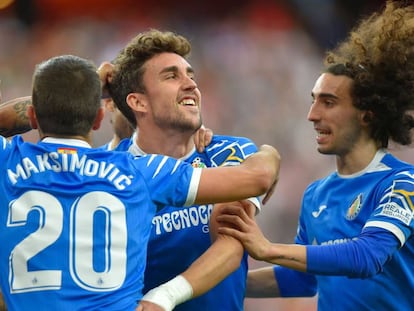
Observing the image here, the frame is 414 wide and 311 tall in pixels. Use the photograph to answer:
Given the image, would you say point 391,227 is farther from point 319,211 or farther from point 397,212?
point 319,211

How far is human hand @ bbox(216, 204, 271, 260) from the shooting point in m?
3.52

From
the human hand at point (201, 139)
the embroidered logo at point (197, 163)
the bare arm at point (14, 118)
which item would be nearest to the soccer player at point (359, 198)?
the embroidered logo at point (197, 163)

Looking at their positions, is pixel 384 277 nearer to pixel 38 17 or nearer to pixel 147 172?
pixel 147 172

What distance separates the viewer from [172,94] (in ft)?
13.1

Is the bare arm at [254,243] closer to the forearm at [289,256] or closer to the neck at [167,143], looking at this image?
the forearm at [289,256]

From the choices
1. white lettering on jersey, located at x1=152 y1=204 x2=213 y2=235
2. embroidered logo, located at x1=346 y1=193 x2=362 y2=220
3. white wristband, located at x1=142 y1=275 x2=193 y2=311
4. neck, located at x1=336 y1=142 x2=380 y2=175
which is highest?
neck, located at x1=336 y1=142 x2=380 y2=175

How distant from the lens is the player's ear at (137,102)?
412 cm

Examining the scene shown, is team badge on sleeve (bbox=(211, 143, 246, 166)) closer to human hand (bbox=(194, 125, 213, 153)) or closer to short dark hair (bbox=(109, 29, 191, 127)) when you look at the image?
human hand (bbox=(194, 125, 213, 153))

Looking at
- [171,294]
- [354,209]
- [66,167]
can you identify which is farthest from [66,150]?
[354,209]

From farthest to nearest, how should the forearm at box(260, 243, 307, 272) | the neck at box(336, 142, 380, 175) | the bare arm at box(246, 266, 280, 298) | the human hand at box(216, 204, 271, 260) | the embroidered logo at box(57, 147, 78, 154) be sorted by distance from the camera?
1. the bare arm at box(246, 266, 280, 298)
2. the neck at box(336, 142, 380, 175)
3. the forearm at box(260, 243, 307, 272)
4. the human hand at box(216, 204, 271, 260)
5. the embroidered logo at box(57, 147, 78, 154)

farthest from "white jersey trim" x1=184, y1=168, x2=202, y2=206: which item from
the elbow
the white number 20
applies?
the elbow

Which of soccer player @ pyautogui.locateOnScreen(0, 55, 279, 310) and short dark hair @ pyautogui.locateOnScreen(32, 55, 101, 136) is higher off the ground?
short dark hair @ pyautogui.locateOnScreen(32, 55, 101, 136)

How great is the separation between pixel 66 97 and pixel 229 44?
6.43m

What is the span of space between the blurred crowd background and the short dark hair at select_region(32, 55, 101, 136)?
553 cm
